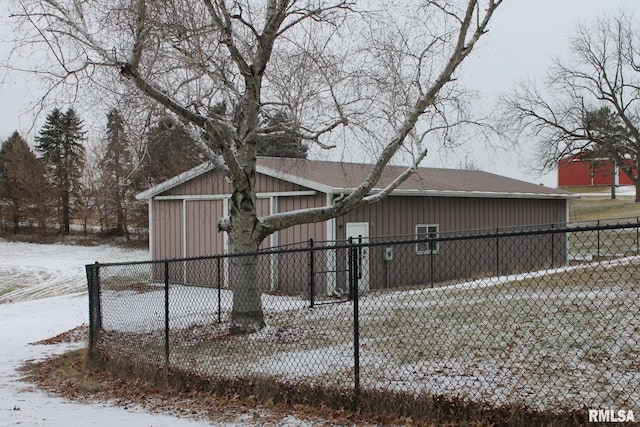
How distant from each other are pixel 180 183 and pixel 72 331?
25.7 ft

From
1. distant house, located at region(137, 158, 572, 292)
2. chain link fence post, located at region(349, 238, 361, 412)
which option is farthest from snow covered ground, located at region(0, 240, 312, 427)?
distant house, located at region(137, 158, 572, 292)

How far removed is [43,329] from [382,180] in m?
9.27

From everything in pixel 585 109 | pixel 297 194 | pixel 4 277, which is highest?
pixel 585 109

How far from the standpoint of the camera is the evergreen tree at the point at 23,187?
41.5 m

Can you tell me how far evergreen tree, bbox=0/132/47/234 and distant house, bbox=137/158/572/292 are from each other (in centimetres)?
2533

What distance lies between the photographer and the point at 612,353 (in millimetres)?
6191

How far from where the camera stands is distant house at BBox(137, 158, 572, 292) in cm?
1536

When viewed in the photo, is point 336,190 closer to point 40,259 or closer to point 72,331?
point 72,331

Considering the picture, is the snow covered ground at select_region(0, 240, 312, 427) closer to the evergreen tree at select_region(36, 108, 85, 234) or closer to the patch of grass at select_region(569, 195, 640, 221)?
the evergreen tree at select_region(36, 108, 85, 234)

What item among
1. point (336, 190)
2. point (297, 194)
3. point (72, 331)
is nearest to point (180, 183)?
point (297, 194)

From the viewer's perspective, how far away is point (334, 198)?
48.7ft

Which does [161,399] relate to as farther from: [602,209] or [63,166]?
[63,166]

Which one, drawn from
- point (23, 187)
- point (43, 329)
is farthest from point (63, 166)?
point (43, 329)

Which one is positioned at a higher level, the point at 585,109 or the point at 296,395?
the point at 585,109
